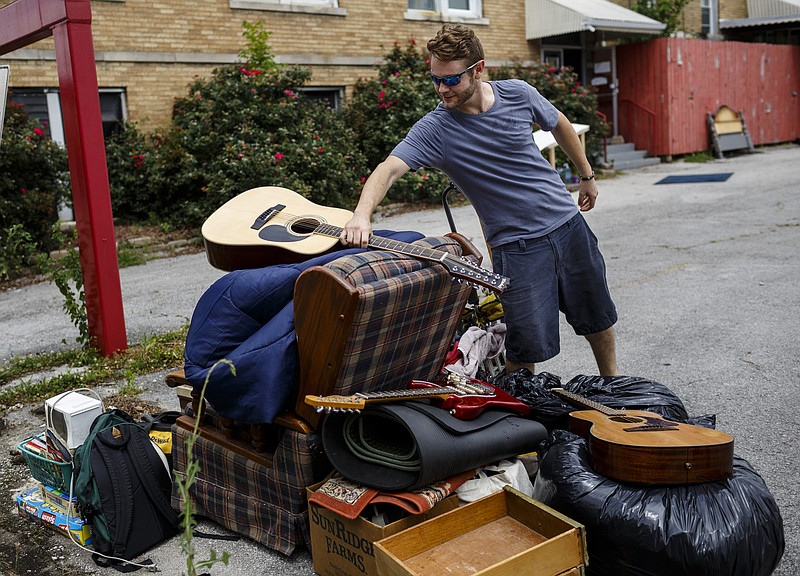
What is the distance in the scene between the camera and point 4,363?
20.1ft

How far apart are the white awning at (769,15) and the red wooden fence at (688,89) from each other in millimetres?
777

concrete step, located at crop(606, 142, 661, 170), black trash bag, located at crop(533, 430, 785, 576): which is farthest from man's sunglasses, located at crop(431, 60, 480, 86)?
concrete step, located at crop(606, 142, 661, 170)

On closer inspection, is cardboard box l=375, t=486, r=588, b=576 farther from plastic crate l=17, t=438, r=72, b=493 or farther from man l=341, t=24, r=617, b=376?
plastic crate l=17, t=438, r=72, b=493

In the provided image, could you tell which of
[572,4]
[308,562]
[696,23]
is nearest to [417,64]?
[572,4]

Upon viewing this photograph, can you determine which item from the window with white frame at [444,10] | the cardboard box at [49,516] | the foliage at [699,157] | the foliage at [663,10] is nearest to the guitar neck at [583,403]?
the cardboard box at [49,516]

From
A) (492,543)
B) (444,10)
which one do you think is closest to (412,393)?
(492,543)

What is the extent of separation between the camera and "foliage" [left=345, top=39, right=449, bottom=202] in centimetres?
1352

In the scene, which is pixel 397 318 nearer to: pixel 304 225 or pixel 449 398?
pixel 449 398

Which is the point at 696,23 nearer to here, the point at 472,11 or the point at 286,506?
the point at 472,11

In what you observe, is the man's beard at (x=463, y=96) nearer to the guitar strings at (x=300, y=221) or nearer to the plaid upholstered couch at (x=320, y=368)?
the plaid upholstered couch at (x=320, y=368)

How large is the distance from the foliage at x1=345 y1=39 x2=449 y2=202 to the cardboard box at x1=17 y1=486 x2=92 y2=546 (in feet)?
32.9

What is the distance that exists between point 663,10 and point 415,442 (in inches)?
742

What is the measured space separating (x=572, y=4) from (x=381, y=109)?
5734mm

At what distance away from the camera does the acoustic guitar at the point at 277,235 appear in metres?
3.26
